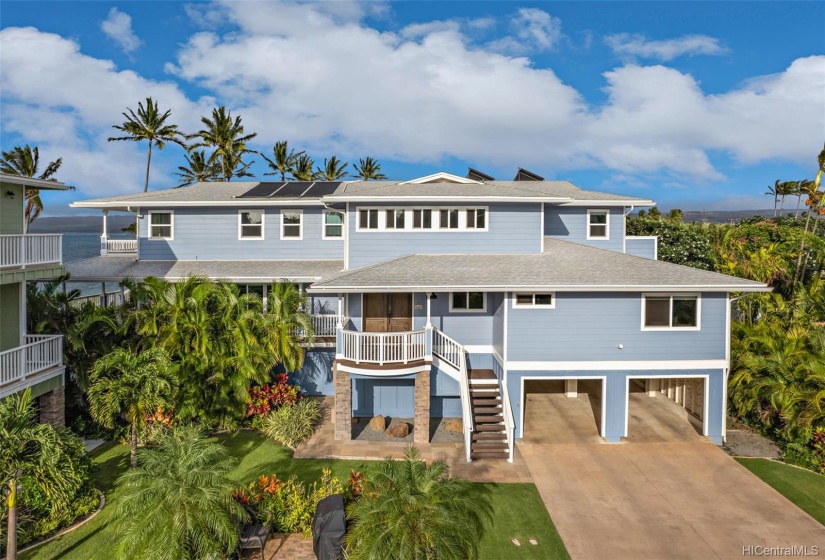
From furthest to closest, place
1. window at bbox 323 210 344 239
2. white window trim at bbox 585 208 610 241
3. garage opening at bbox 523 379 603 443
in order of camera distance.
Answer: white window trim at bbox 585 208 610 241
window at bbox 323 210 344 239
garage opening at bbox 523 379 603 443

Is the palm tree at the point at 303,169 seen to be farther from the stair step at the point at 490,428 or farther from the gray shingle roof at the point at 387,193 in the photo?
the stair step at the point at 490,428

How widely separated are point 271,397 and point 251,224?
8096 millimetres

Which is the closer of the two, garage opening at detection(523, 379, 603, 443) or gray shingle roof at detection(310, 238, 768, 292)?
gray shingle roof at detection(310, 238, 768, 292)

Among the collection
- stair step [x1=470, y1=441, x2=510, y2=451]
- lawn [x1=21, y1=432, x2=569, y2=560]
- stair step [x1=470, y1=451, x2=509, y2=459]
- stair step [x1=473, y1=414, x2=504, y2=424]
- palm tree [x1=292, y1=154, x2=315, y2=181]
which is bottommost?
lawn [x1=21, y1=432, x2=569, y2=560]

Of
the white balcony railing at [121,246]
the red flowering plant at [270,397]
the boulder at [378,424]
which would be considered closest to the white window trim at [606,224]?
the boulder at [378,424]

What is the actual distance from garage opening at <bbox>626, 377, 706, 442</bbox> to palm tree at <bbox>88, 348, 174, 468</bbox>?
13430mm

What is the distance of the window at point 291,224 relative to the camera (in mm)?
19344

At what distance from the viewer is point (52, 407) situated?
1313 centimetres

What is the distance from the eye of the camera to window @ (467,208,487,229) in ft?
55.4

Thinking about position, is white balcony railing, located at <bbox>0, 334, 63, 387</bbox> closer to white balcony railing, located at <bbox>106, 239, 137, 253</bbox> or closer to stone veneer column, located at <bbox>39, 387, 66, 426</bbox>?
stone veneer column, located at <bbox>39, 387, 66, 426</bbox>

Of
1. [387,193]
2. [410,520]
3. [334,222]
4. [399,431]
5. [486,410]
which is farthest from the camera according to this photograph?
[334,222]

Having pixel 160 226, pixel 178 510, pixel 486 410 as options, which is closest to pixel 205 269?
pixel 160 226

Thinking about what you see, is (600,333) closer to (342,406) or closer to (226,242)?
(342,406)

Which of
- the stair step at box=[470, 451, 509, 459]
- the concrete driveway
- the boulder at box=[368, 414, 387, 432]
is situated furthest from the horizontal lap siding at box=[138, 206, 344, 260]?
the concrete driveway
